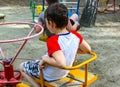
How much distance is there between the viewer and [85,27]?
6.40 meters

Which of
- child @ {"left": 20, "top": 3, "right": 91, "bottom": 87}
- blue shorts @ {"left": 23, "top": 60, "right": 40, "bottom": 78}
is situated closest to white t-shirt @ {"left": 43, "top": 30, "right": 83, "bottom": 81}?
child @ {"left": 20, "top": 3, "right": 91, "bottom": 87}

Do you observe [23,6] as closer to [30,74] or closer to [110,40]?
[110,40]

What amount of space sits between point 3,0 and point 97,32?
16.9 ft

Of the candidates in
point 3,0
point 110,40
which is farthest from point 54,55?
point 3,0

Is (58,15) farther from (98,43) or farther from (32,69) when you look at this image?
(98,43)

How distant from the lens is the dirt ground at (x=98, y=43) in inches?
146

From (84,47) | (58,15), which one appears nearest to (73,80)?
(84,47)

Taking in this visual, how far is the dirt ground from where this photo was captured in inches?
146

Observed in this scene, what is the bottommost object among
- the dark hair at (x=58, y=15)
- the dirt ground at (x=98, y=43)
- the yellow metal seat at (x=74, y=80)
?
the dirt ground at (x=98, y=43)

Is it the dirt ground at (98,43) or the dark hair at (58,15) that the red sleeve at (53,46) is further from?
the dirt ground at (98,43)

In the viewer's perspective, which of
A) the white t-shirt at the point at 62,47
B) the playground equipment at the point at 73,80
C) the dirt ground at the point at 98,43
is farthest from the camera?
the dirt ground at the point at 98,43

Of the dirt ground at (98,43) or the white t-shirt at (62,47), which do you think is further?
the dirt ground at (98,43)

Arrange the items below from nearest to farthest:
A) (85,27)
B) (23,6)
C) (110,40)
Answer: (110,40) < (85,27) < (23,6)

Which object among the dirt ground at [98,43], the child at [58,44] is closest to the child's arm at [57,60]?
the child at [58,44]
